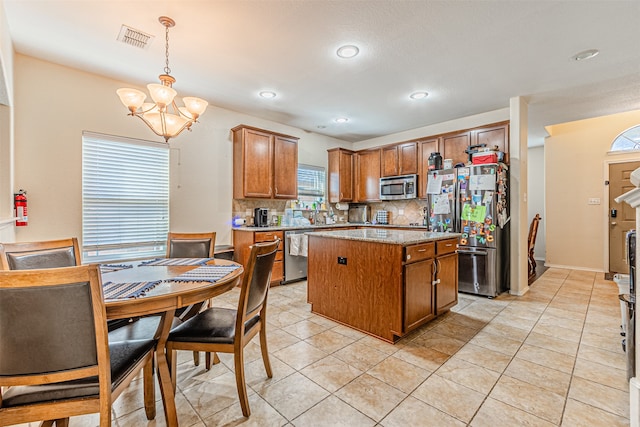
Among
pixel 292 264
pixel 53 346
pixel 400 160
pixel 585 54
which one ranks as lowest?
pixel 292 264

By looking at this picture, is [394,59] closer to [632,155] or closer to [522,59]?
[522,59]

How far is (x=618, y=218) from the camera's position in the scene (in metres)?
5.03

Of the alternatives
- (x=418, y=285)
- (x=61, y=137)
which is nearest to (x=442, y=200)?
(x=418, y=285)

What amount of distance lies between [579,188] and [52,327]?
7.44 metres

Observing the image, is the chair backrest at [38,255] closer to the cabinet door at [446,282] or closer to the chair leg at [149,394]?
the chair leg at [149,394]

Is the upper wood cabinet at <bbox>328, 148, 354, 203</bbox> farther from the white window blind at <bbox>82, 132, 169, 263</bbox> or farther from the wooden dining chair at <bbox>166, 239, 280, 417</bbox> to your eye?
the wooden dining chair at <bbox>166, 239, 280, 417</bbox>

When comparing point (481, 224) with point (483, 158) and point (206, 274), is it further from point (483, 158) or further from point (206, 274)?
point (206, 274)

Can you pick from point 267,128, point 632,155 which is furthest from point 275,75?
point 632,155

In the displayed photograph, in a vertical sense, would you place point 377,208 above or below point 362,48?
below

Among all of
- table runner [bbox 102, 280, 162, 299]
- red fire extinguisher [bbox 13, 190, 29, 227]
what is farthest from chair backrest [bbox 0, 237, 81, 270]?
red fire extinguisher [bbox 13, 190, 29, 227]

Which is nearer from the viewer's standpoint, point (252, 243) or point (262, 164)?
point (252, 243)

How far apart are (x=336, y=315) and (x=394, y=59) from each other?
269 cm

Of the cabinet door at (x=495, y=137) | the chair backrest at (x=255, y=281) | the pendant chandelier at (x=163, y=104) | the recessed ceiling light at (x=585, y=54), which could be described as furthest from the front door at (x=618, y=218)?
the pendant chandelier at (x=163, y=104)

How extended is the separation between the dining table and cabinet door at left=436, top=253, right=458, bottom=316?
2.01 m
